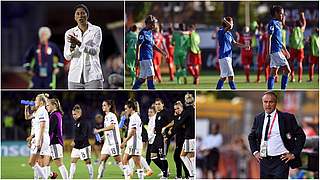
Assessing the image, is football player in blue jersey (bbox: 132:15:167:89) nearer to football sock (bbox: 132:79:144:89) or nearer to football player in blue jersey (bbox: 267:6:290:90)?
football sock (bbox: 132:79:144:89)

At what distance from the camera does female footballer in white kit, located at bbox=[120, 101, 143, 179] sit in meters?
8.48

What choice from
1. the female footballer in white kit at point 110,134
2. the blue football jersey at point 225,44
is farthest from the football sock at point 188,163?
the blue football jersey at point 225,44

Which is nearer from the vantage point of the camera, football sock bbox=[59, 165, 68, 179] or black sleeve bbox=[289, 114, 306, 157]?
black sleeve bbox=[289, 114, 306, 157]

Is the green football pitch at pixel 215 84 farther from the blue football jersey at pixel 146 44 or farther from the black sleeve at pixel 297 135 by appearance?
the black sleeve at pixel 297 135

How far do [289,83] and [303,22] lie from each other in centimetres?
65

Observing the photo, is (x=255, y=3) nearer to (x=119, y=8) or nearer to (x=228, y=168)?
(x=228, y=168)

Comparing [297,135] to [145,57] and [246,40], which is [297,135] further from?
[145,57]

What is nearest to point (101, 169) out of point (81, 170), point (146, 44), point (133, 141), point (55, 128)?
point (81, 170)

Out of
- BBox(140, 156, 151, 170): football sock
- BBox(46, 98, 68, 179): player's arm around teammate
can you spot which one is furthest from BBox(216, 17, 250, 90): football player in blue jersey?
BBox(46, 98, 68, 179): player's arm around teammate

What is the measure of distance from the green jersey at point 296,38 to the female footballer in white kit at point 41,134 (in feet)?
7.03

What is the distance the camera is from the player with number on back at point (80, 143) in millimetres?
8648

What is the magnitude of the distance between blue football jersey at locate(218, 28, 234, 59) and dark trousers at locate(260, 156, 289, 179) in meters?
0.92

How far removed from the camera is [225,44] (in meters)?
8.60

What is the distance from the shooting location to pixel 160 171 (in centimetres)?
854
